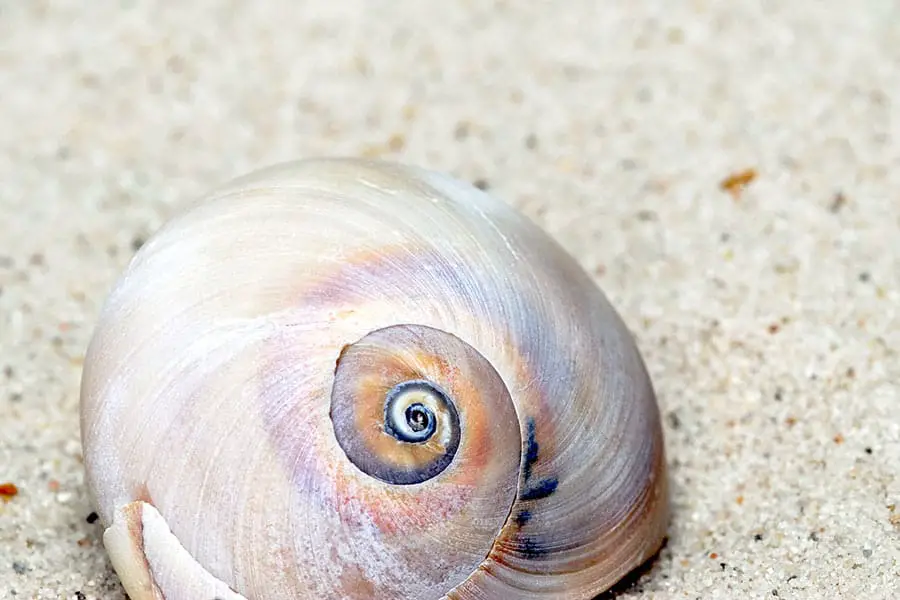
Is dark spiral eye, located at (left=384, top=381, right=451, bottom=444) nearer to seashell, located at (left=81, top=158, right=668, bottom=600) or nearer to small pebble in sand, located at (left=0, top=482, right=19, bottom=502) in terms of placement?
seashell, located at (left=81, top=158, right=668, bottom=600)

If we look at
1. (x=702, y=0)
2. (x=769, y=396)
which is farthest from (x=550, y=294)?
(x=702, y=0)

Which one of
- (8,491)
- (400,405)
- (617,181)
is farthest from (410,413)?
(617,181)

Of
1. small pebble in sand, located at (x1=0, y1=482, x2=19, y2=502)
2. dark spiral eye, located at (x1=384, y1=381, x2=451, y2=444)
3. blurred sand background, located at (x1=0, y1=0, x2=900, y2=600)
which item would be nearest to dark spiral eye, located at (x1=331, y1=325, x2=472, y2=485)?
dark spiral eye, located at (x1=384, y1=381, x2=451, y2=444)

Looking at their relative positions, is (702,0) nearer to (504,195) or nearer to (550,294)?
(504,195)

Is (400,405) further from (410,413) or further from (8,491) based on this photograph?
(8,491)

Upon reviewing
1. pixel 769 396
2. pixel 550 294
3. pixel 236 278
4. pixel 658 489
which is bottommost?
pixel 769 396

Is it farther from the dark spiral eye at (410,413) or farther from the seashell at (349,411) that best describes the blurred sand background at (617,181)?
the dark spiral eye at (410,413)

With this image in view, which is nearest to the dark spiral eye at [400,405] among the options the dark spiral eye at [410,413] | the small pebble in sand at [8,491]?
the dark spiral eye at [410,413]
